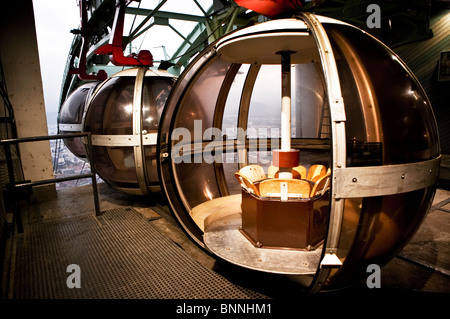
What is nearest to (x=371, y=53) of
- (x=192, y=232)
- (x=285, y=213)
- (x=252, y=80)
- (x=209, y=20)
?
(x=285, y=213)

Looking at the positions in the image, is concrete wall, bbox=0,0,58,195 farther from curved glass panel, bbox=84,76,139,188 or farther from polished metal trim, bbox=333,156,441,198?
polished metal trim, bbox=333,156,441,198

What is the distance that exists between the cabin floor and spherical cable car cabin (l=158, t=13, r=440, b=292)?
255mm

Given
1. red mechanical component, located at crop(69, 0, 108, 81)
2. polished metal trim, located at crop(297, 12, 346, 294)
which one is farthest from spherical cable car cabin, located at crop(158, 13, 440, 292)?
red mechanical component, located at crop(69, 0, 108, 81)

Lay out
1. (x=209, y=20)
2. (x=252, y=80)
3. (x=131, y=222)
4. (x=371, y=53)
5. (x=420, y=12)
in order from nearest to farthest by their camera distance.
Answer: (x=371, y=53), (x=131, y=222), (x=252, y=80), (x=420, y=12), (x=209, y=20)

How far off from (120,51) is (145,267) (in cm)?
350

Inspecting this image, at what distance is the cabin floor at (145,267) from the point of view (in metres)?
2.09

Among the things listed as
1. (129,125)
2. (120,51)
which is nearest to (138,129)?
(129,125)

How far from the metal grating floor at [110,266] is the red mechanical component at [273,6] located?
6.52ft

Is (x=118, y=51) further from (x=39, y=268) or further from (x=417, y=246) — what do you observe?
(x=417, y=246)

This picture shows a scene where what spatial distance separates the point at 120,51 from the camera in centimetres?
448

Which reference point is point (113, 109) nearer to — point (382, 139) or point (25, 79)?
point (25, 79)

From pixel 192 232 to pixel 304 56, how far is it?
1903 millimetres

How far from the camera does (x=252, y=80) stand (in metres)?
3.80
